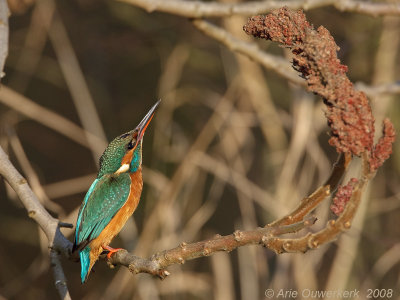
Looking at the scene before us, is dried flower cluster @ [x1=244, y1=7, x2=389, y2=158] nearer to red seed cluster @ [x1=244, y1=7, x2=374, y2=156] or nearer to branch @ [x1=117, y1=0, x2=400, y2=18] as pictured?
red seed cluster @ [x1=244, y1=7, x2=374, y2=156]

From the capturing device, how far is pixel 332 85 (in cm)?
145

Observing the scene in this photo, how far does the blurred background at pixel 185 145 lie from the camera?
155 inches

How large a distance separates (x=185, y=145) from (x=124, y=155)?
1.53 m

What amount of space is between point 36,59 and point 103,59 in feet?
3.66

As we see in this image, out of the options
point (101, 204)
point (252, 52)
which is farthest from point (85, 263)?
point (252, 52)

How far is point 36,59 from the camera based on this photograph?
505 cm

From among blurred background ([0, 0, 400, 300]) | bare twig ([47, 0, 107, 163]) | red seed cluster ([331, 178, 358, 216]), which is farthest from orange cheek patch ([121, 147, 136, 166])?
red seed cluster ([331, 178, 358, 216])

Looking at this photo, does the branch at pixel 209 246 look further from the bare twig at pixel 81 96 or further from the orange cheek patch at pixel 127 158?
the bare twig at pixel 81 96

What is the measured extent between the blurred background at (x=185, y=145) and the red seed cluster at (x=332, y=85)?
5.48 feet

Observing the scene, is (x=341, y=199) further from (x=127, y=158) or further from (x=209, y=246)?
(x=127, y=158)

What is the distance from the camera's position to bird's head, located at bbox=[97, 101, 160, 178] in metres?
3.12

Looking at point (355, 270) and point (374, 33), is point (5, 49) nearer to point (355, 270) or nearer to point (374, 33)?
point (355, 270)

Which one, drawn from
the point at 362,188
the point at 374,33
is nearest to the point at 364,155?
A: the point at 362,188

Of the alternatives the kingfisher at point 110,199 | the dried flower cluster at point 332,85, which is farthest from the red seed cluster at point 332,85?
the kingfisher at point 110,199
